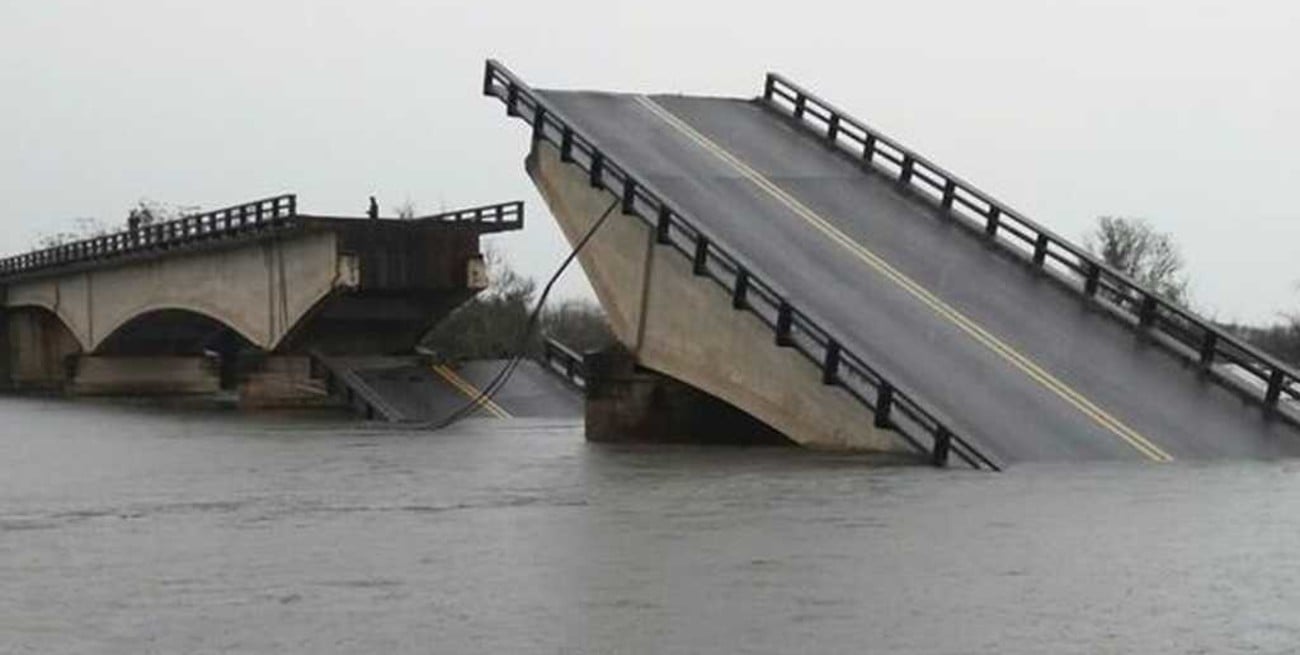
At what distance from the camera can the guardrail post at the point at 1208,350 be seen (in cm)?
3112

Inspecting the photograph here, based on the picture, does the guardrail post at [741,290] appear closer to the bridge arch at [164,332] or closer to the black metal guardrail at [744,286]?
the black metal guardrail at [744,286]

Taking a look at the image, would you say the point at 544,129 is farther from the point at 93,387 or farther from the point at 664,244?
the point at 93,387

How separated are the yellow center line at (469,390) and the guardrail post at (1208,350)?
87.5 ft

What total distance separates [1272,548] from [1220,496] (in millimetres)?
4734

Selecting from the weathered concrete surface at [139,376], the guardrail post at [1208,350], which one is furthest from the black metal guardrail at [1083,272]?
the weathered concrete surface at [139,376]

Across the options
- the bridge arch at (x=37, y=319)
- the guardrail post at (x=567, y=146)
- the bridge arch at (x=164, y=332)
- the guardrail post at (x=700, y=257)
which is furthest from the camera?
the bridge arch at (x=37, y=319)

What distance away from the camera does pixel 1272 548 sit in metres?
17.6

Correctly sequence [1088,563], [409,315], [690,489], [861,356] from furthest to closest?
[409,315], [861,356], [690,489], [1088,563]

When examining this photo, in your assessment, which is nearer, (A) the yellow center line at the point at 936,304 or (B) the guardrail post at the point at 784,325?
(A) the yellow center line at the point at 936,304

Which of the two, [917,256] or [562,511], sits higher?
[917,256]

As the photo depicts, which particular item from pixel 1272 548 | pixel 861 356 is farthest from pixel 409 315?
pixel 1272 548

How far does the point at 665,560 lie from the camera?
17516 mm

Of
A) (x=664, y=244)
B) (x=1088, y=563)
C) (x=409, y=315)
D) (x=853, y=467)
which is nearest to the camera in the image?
(x=1088, y=563)

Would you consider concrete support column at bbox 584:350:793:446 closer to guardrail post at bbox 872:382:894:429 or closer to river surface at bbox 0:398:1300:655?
river surface at bbox 0:398:1300:655
